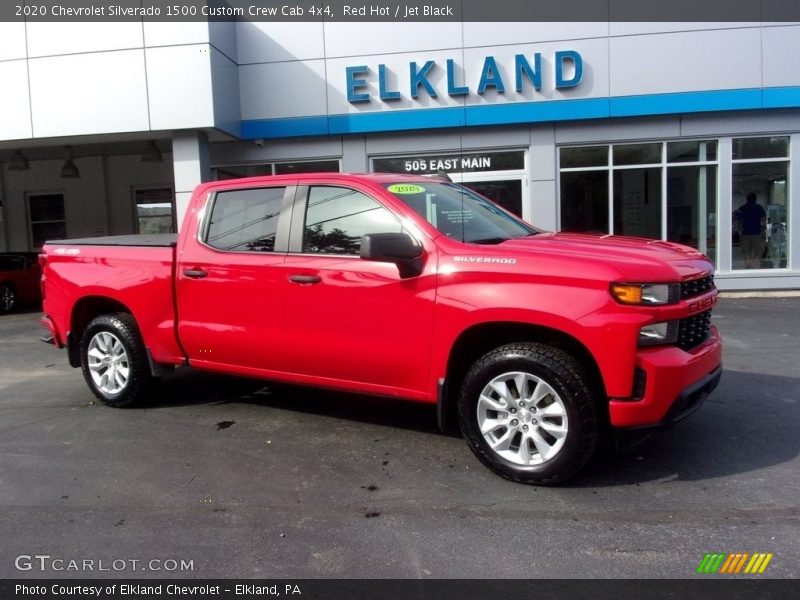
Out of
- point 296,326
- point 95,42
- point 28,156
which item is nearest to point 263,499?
point 296,326

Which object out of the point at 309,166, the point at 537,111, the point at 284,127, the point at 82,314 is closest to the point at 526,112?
the point at 537,111

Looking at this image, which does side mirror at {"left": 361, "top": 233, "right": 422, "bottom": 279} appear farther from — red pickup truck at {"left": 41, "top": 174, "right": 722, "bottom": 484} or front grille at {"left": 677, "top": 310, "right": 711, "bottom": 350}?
front grille at {"left": 677, "top": 310, "right": 711, "bottom": 350}

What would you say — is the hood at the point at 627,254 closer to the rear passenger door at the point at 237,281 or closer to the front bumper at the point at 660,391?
the front bumper at the point at 660,391

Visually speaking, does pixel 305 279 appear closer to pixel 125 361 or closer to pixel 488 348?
pixel 488 348

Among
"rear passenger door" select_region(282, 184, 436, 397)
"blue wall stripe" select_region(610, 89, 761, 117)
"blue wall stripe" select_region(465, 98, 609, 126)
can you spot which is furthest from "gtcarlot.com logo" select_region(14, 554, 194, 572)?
"blue wall stripe" select_region(610, 89, 761, 117)

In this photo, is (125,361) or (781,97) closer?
(125,361)

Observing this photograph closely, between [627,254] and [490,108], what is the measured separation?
9.32 metres

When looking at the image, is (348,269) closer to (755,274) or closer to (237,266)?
(237,266)

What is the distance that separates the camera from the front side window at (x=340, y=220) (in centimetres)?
446

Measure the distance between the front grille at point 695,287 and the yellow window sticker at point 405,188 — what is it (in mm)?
1876

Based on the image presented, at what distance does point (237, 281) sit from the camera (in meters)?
4.86

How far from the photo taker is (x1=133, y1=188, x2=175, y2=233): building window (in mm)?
18031

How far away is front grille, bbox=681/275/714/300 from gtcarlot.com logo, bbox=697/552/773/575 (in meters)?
1.39

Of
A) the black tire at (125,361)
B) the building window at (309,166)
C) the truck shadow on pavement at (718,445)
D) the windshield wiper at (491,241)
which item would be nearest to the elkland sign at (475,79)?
the building window at (309,166)
